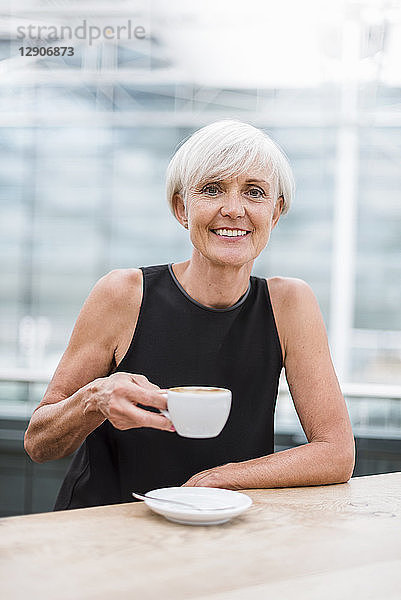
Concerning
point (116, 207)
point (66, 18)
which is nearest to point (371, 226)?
point (116, 207)

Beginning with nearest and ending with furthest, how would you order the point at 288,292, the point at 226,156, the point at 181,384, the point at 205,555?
the point at 205,555
the point at 226,156
the point at 181,384
the point at 288,292

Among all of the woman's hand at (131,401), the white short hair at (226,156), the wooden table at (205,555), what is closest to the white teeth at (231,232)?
the white short hair at (226,156)

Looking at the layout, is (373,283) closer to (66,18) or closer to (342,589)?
(66,18)

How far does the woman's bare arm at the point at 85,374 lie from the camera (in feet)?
4.73

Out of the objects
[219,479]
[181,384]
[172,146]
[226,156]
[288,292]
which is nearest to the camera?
[219,479]

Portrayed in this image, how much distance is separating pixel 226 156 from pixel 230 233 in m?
0.17

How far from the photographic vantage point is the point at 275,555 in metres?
1.03

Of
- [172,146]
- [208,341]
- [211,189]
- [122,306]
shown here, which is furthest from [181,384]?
[172,146]

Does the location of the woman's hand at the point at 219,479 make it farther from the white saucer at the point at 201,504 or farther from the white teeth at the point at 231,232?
the white teeth at the point at 231,232

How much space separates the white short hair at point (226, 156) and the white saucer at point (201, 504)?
0.67 metres

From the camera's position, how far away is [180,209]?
5.76 feet

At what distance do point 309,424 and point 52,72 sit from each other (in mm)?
5007

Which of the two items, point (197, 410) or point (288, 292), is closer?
point (197, 410)

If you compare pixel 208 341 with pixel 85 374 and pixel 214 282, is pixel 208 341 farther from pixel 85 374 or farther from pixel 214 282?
pixel 85 374
